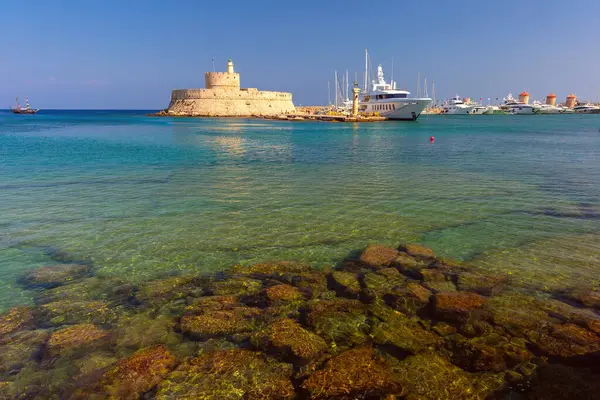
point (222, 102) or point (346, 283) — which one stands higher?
point (222, 102)

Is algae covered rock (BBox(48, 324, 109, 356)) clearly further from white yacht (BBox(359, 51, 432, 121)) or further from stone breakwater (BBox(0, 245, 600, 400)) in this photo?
white yacht (BBox(359, 51, 432, 121))

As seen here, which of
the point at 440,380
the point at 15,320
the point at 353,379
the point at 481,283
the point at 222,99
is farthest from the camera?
the point at 222,99

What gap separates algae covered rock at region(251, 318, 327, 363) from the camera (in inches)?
168

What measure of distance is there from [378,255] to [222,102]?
9219 cm

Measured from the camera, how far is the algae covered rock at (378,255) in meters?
6.90

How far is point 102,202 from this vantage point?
11422 mm

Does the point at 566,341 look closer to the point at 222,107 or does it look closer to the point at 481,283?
the point at 481,283

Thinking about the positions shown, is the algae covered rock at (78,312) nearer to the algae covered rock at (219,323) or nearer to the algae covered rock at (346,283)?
the algae covered rock at (219,323)

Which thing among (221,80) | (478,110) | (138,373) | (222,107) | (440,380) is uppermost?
(221,80)

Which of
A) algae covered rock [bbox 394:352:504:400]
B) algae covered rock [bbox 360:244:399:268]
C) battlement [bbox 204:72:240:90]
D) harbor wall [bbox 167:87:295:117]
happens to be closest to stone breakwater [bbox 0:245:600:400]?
algae covered rock [bbox 394:352:504:400]

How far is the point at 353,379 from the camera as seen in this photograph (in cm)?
377

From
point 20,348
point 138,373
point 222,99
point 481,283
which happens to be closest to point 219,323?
point 138,373

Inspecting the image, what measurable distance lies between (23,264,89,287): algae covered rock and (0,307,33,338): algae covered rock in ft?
2.74

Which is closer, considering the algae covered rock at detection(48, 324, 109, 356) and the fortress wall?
the algae covered rock at detection(48, 324, 109, 356)
